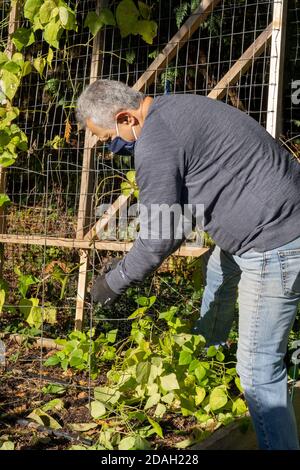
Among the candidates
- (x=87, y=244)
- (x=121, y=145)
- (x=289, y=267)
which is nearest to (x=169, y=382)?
(x=289, y=267)

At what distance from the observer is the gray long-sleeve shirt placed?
234 centimetres

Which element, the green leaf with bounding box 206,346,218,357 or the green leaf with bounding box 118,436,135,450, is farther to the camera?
the green leaf with bounding box 206,346,218,357

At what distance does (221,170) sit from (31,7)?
217 centimetres

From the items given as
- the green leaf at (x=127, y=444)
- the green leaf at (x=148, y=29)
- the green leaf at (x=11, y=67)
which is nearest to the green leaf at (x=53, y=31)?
the green leaf at (x=11, y=67)

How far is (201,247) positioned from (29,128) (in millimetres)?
1823

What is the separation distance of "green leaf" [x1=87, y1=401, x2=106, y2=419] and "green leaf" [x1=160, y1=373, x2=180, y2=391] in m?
0.29

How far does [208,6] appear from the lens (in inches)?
148

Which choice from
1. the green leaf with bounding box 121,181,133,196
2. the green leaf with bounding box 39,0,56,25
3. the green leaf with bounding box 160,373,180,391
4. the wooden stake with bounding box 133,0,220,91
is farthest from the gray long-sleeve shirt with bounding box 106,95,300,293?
the green leaf with bounding box 39,0,56,25

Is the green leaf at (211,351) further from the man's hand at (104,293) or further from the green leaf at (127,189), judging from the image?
the green leaf at (127,189)

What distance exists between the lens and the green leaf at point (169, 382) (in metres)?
2.89

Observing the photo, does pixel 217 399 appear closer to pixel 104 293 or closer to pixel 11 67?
pixel 104 293

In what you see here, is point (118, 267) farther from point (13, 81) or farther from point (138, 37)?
point (138, 37)

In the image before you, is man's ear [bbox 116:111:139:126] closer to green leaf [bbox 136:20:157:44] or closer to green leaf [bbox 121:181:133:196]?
green leaf [bbox 121:181:133:196]
